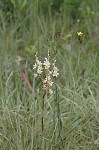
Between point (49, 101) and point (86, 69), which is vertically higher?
point (86, 69)

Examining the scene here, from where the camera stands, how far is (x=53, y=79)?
298 centimetres

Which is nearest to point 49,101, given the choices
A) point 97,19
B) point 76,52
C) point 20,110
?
point 20,110

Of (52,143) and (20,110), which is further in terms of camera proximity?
(20,110)

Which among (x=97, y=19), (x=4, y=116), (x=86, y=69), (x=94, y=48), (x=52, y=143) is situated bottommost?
(x=52, y=143)

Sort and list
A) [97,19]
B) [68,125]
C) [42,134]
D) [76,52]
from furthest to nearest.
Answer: [97,19] → [76,52] → [68,125] → [42,134]

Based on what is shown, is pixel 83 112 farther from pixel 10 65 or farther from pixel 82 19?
pixel 82 19

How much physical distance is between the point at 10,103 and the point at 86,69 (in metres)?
0.78


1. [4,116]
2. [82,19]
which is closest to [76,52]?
[82,19]

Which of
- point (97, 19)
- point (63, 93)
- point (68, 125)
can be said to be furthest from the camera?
point (97, 19)

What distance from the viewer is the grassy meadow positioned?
8.41ft

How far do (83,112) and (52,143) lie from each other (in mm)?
406

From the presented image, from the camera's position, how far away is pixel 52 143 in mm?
2521

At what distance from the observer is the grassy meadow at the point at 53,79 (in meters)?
2.56

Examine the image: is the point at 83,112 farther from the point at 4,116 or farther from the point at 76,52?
the point at 76,52
